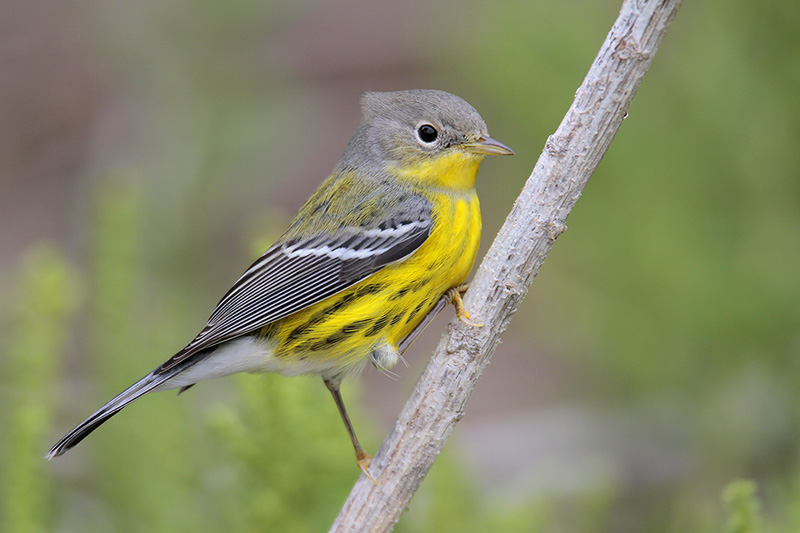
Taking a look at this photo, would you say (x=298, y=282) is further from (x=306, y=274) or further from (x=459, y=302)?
(x=459, y=302)

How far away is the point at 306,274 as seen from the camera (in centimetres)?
328

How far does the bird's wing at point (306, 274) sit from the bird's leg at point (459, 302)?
0.22 metres

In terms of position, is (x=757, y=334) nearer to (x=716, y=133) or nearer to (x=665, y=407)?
(x=665, y=407)

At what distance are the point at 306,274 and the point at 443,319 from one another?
389cm

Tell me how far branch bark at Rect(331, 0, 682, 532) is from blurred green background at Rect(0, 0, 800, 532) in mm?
641

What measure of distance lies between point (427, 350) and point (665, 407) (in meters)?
2.76

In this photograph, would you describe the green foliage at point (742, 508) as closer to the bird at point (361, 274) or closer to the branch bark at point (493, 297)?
the branch bark at point (493, 297)

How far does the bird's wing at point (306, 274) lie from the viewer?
10.2 ft

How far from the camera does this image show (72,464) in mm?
4176

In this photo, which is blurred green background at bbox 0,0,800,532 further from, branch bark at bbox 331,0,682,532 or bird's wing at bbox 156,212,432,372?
branch bark at bbox 331,0,682,532

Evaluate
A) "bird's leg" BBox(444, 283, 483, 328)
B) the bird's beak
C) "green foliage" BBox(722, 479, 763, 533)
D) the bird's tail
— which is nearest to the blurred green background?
"green foliage" BBox(722, 479, 763, 533)


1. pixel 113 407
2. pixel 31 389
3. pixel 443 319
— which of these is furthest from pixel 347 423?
pixel 443 319

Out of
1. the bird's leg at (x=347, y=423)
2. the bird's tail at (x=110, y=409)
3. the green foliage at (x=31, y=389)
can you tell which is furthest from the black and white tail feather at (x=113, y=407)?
the bird's leg at (x=347, y=423)

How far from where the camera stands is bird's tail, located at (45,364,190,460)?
2.78 m
